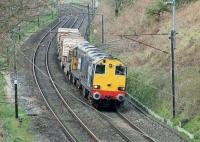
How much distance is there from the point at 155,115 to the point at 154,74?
5256 millimetres

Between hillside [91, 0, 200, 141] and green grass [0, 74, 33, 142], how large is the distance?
760 centimetres

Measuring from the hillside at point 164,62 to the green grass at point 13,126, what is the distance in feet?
24.9

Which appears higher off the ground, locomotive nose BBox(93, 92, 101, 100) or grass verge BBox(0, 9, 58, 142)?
locomotive nose BBox(93, 92, 101, 100)

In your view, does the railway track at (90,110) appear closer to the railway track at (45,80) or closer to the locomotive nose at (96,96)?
the railway track at (45,80)

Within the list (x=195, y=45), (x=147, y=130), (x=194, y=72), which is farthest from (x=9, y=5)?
(x=195, y=45)

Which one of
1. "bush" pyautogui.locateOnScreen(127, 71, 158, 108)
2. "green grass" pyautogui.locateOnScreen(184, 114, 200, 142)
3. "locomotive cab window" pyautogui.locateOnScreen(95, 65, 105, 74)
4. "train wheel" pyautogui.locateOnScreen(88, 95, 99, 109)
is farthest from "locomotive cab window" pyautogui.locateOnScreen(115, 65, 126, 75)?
"green grass" pyautogui.locateOnScreen(184, 114, 200, 142)

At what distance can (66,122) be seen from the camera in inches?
1122

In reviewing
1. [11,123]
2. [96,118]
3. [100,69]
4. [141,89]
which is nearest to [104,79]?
[100,69]

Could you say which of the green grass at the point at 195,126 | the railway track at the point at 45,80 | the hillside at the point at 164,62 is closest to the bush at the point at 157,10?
the hillside at the point at 164,62

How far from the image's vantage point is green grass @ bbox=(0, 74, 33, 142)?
23750 millimetres

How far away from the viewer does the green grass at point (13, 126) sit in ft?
77.9

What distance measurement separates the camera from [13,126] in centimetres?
2670

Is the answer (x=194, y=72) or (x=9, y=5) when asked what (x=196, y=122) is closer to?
(x=194, y=72)

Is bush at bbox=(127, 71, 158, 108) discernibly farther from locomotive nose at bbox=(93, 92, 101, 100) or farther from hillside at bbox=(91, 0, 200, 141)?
locomotive nose at bbox=(93, 92, 101, 100)
